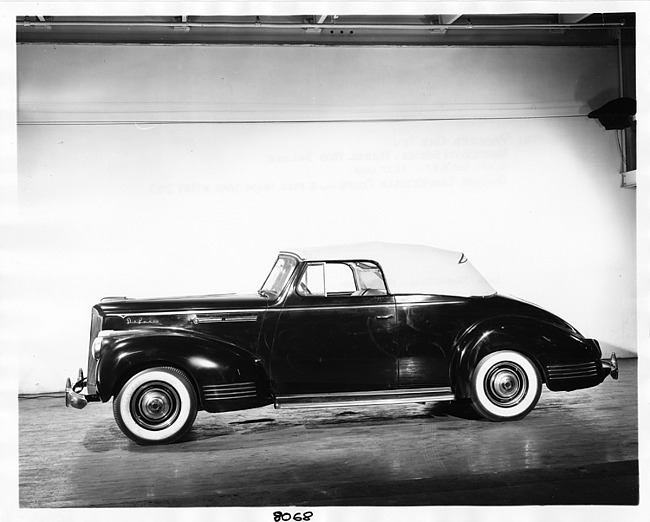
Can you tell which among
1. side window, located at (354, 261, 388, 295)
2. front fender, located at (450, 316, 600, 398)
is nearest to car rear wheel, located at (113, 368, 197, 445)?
side window, located at (354, 261, 388, 295)

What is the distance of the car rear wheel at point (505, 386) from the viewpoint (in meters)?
3.48

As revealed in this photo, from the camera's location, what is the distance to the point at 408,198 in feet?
11.8

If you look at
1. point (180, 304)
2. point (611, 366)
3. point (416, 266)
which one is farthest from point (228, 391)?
point (611, 366)

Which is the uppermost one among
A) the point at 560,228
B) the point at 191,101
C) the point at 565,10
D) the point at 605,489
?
the point at 565,10

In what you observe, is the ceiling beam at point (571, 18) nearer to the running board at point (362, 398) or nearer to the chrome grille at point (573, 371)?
the chrome grille at point (573, 371)

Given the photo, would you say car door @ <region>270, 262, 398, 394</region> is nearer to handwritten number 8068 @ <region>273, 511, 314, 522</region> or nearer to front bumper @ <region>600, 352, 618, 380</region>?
handwritten number 8068 @ <region>273, 511, 314, 522</region>

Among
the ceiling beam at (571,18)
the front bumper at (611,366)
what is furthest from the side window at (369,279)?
the ceiling beam at (571,18)

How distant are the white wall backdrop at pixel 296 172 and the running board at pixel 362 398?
62cm

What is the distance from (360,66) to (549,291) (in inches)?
60.6

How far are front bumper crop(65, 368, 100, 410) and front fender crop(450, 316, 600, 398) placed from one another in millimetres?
1790

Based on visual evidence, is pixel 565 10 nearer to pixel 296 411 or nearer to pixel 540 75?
pixel 540 75

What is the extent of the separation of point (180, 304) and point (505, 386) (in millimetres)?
1687

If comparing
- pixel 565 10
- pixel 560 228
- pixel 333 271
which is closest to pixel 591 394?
pixel 560 228

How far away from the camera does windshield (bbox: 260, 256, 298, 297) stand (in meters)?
3.49
